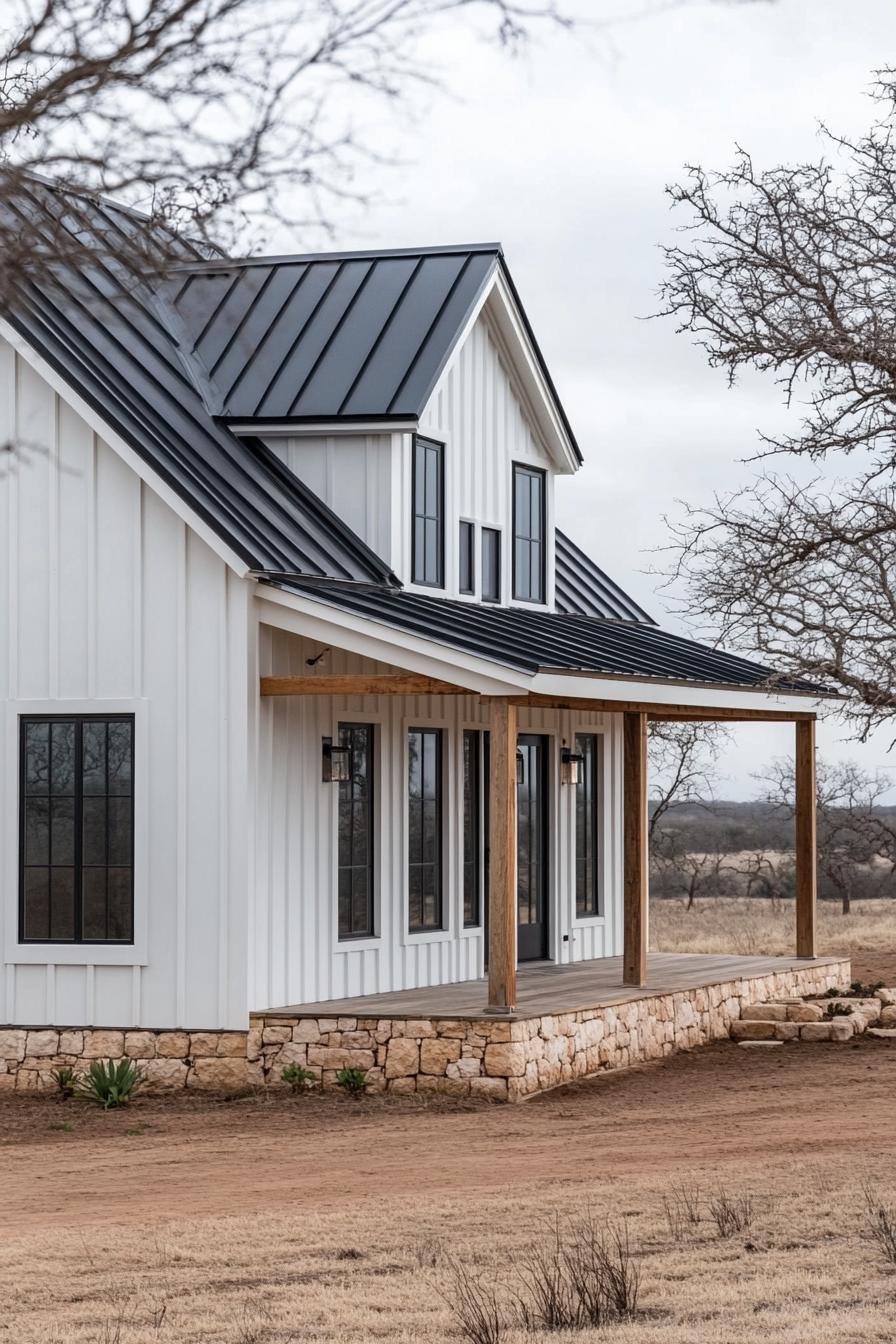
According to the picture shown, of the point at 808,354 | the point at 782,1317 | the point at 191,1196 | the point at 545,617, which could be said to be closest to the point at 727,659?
the point at 545,617

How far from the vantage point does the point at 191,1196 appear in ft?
35.1

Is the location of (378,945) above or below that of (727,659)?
below

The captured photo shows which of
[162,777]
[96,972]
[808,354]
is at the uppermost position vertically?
[808,354]

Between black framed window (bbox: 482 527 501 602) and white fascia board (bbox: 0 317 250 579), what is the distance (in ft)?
15.5

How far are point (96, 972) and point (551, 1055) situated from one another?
140 inches

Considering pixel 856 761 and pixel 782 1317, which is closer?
pixel 782 1317

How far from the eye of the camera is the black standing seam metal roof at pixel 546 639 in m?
14.1

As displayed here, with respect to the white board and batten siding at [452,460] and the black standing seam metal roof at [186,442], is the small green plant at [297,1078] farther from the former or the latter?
the white board and batten siding at [452,460]

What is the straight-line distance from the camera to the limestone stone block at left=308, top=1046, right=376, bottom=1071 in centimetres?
1416

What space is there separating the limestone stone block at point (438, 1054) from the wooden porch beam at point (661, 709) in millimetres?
2579

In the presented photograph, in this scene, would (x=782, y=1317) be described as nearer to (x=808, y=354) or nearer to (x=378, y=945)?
(x=808, y=354)

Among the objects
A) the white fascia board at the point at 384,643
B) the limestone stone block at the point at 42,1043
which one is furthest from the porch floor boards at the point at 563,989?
the white fascia board at the point at 384,643

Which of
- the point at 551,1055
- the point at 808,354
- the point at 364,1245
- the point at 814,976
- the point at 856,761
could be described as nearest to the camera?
the point at 364,1245

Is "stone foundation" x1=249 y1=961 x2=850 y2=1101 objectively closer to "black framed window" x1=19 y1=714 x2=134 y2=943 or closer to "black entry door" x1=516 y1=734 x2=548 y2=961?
"black framed window" x1=19 y1=714 x2=134 y2=943
